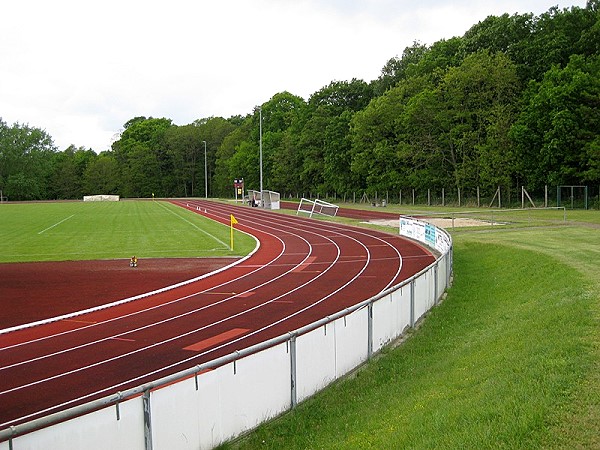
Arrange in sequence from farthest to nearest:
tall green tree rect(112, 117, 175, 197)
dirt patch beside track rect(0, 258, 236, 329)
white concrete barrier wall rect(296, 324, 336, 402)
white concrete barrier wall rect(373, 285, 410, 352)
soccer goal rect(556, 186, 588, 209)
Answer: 1. tall green tree rect(112, 117, 175, 197)
2. soccer goal rect(556, 186, 588, 209)
3. dirt patch beside track rect(0, 258, 236, 329)
4. white concrete barrier wall rect(373, 285, 410, 352)
5. white concrete barrier wall rect(296, 324, 336, 402)

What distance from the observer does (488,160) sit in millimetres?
57188

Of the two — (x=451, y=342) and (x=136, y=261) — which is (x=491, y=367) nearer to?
(x=451, y=342)

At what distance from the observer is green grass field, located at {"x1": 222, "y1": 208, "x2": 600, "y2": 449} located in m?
6.56

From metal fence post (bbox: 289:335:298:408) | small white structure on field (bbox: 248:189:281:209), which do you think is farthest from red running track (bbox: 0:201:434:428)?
small white structure on field (bbox: 248:189:281:209)

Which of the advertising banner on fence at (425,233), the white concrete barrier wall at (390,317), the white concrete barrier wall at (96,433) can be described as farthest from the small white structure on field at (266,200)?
the white concrete barrier wall at (96,433)

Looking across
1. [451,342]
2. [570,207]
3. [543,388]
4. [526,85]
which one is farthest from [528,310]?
[526,85]

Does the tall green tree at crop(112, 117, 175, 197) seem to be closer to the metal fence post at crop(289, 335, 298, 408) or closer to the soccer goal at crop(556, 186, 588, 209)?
the soccer goal at crop(556, 186, 588, 209)

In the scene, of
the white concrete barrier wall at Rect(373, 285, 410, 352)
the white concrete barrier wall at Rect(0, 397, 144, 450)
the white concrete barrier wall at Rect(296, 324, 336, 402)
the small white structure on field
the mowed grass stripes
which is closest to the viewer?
the white concrete barrier wall at Rect(0, 397, 144, 450)

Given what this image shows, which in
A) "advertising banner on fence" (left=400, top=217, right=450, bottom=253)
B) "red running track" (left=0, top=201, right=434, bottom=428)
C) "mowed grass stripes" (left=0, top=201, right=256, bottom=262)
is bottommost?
"red running track" (left=0, top=201, right=434, bottom=428)

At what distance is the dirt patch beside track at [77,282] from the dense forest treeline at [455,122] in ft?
113

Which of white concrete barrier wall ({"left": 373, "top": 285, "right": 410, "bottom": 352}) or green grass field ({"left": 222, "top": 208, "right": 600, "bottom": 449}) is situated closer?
green grass field ({"left": 222, "top": 208, "right": 600, "bottom": 449})

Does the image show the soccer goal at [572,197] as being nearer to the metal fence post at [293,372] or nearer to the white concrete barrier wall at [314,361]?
the white concrete barrier wall at [314,361]

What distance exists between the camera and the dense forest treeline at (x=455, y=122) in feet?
162

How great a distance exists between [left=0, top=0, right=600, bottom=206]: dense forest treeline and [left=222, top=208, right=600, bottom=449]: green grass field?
36.7 metres
